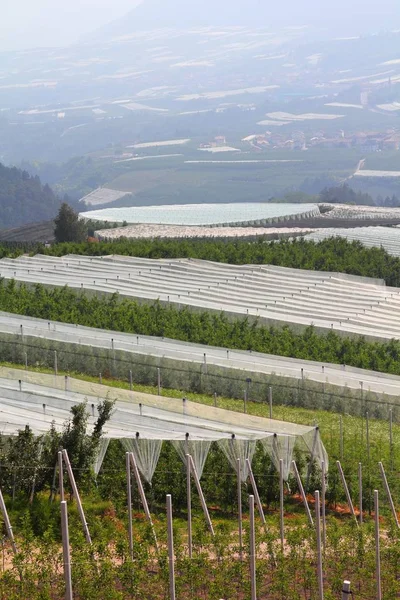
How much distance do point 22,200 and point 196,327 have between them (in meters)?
105

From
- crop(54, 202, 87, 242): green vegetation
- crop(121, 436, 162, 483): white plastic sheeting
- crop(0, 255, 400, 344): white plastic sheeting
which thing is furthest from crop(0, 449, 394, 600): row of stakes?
crop(54, 202, 87, 242): green vegetation

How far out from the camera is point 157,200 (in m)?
154

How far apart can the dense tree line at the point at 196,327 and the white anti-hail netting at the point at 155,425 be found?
7.30 m

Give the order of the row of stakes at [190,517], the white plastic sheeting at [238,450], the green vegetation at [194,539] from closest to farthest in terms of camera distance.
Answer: the row of stakes at [190,517]
the green vegetation at [194,539]
the white plastic sheeting at [238,450]

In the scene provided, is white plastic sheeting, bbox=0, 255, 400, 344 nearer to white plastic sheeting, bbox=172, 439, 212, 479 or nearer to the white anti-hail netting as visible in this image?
the white anti-hail netting

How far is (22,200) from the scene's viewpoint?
134875 millimetres

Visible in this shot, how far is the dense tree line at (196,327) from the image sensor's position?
99.2 feet

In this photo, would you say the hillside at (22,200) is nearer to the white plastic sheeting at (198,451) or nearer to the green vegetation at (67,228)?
the green vegetation at (67,228)

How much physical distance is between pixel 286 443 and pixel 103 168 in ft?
549

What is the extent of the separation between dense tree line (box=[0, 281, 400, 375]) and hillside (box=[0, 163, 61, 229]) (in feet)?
308

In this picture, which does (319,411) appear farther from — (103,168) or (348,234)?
(103,168)

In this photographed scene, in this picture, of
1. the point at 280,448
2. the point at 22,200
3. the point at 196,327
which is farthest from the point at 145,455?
the point at 22,200

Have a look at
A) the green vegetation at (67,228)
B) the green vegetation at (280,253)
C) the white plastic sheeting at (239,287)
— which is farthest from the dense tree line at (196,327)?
the green vegetation at (67,228)

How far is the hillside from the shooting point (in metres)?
131
